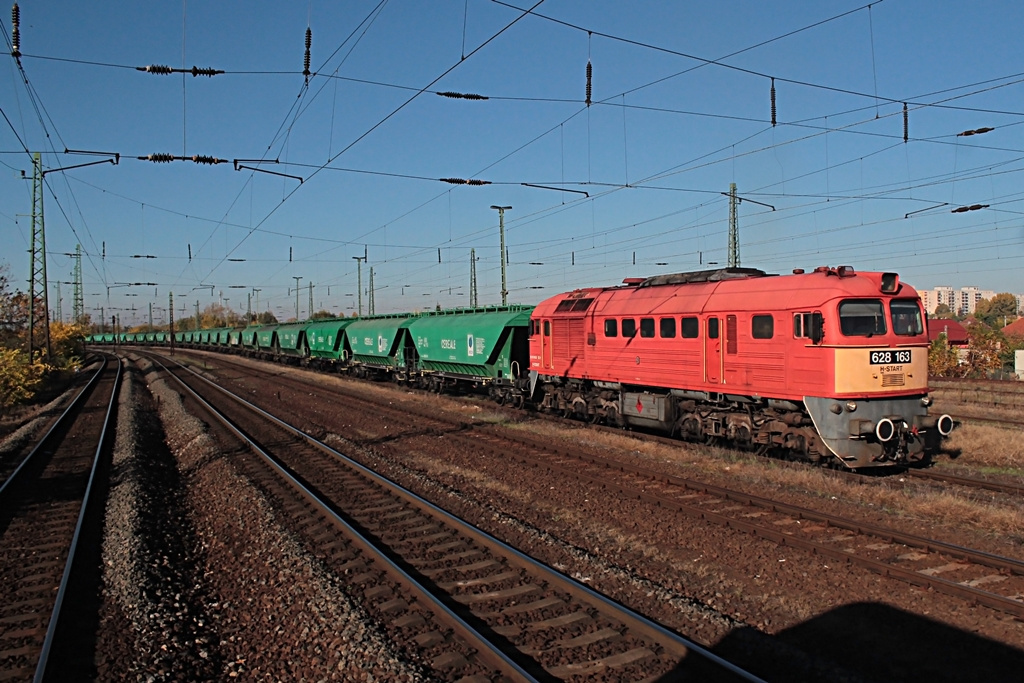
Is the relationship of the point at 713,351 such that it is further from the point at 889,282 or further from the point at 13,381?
the point at 13,381

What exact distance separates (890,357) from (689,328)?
4.08m

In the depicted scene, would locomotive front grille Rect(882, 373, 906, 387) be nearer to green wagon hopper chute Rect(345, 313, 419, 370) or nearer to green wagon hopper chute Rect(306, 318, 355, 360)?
green wagon hopper chute Rect(345, 313, 419, 370)

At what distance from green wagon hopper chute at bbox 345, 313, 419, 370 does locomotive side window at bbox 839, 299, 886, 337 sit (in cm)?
2281

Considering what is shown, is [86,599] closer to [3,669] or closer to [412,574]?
[3,669]

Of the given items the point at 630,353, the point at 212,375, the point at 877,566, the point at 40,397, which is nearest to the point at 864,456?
the point at 877,566

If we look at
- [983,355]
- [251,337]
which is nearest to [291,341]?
[251,337]

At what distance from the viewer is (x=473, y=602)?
23.7 feet

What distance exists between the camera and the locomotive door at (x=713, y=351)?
1470 cm

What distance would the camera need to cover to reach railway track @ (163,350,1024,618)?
287 inches

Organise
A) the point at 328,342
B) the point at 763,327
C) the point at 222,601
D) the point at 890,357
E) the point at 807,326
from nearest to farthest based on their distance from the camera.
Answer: the point at 222,601, the point at 890,357, the point at 807,326, the point at 763,327, the point at 328,342

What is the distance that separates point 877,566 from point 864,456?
5.18 metres

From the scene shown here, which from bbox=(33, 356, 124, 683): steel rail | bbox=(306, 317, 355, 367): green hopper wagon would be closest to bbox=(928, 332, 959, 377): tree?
bbox=(306, 317, 355, 367): green hopper wagon

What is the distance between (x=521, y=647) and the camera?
6.16 metres

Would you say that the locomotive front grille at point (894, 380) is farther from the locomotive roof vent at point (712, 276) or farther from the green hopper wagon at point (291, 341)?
the green hopper wagon at point (291, 341)
